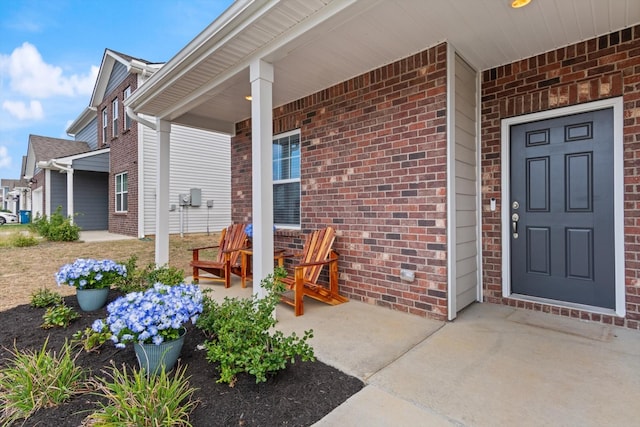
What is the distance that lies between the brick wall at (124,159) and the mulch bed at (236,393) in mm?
7886

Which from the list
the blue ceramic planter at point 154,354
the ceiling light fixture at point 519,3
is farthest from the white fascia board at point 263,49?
the blue ceramic planter at point 154,354

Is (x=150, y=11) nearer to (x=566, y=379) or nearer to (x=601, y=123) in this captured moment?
(x=601, y=123)

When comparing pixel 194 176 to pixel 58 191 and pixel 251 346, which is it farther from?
pixel 251 346

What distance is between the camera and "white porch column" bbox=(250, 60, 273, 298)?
2.98 m

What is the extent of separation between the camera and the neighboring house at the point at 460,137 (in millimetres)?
2713

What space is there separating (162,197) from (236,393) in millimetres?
3751

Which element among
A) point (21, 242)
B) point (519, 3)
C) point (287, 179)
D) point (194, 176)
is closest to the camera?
point (519, 3)

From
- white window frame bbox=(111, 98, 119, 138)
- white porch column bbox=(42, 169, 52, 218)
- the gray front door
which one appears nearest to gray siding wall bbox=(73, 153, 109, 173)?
white window frame bbox=(111, 98, 119, 138)

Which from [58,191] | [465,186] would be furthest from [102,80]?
[465,186]

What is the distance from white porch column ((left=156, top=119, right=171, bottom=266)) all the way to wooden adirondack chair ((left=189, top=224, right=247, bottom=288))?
0.49m

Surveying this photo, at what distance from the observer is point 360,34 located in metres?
2.91

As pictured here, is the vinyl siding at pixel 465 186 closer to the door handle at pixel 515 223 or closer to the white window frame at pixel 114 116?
the door handle at pixel 515 223

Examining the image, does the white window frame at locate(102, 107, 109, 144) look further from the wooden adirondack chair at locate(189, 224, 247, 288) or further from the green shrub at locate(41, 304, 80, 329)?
the green shrub at locate(41, 304, 80, 329)

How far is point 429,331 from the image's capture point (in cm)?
280
